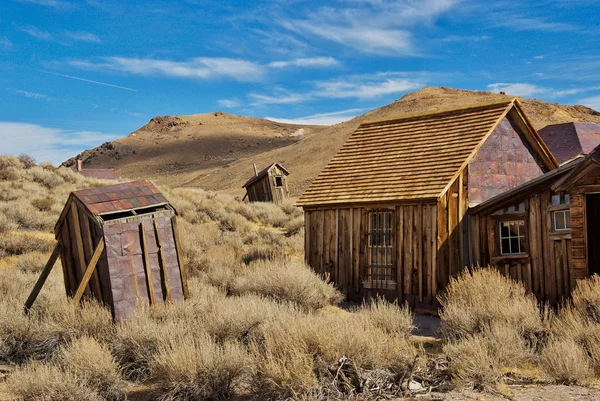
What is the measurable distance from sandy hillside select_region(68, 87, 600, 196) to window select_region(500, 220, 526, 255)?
31.5m

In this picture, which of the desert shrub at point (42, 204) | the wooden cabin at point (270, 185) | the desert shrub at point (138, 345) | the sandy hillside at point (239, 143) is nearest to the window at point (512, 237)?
the desert shrub at point (138, 345)

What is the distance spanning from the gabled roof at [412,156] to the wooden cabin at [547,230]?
118 centimetres

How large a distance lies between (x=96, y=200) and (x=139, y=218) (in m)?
0.70

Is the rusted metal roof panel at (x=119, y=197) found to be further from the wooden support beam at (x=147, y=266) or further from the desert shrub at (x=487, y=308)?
the desert shrub at (x=487, y=308)

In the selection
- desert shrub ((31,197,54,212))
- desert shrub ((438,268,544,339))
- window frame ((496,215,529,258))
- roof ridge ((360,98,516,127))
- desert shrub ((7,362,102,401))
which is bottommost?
desert shrub ((7,362,102,401))

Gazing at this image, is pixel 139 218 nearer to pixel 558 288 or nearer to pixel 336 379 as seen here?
pixel 336 379

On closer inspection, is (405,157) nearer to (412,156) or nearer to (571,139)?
(412,156)

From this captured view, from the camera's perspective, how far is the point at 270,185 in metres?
33.7

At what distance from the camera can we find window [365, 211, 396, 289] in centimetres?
1367

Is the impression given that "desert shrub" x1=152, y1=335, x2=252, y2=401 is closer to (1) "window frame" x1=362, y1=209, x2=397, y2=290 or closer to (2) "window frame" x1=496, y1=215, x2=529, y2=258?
(2) "window frame" x1=496, y1=215, x2=529, y2=258

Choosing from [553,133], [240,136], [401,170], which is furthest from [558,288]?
[240,136]

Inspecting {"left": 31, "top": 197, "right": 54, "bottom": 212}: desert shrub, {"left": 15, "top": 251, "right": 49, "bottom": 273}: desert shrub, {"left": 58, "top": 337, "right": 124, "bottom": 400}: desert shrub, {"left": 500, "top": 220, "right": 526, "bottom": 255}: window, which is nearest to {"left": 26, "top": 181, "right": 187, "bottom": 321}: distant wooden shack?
{"left": 58, "top": 337, "right": 124, "bottom": 400}: desert shrub

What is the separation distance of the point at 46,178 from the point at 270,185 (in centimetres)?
1122

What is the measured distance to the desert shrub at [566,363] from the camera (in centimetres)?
761
